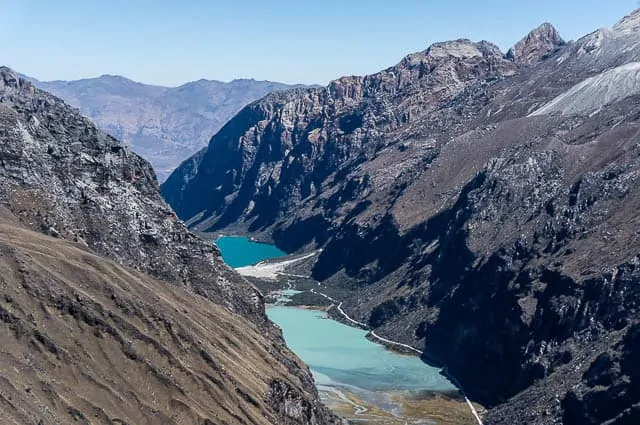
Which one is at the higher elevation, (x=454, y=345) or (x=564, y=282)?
A: (x=564, y=282)

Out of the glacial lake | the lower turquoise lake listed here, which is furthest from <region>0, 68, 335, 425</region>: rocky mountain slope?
the lower turquoise lake

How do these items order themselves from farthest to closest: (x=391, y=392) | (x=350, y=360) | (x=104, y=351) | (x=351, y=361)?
1. (x=350, y=360)
2. (x=351, y=361)
3. (x=391, y=392)
4. (x=104, y=351)

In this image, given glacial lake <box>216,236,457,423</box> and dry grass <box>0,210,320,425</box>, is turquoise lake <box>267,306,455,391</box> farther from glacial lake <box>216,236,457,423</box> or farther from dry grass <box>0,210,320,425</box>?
dry grass <box>0,210,320,425</box>

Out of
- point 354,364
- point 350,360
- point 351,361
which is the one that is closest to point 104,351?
point 354,364

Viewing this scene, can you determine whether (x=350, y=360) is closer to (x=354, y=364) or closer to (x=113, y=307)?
(x=354, y=364)

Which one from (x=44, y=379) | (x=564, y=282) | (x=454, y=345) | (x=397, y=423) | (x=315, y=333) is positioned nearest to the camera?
(x=44, y=379)

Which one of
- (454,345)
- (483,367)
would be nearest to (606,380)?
(483,367)

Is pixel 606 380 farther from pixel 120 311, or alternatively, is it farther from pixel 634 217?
pixel 120 311
